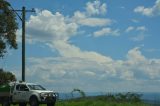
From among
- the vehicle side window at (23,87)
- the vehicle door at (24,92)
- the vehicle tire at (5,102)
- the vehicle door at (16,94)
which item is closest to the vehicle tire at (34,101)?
the vehicle door at (24,92)

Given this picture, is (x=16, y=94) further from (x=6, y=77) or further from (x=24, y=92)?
(x=6, y=77)

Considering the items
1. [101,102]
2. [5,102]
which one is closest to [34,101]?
[5,102]

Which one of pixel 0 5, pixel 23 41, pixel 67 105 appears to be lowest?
pixel 67 105

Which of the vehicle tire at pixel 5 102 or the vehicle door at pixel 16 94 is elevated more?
the vehicle door at pixel 16 94

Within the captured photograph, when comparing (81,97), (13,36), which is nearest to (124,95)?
(81,97)

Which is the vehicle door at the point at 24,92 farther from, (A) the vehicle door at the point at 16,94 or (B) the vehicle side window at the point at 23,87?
(A) the vehicle door at the point at 16,94

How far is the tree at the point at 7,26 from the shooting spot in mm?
44250

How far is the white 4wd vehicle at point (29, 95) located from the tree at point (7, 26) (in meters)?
9.21

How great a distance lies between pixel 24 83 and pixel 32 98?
1775 mm

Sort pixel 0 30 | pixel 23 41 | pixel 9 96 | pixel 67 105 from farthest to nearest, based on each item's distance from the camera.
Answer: pixel 0 30 → pixel 23 41 → pixel 9 96 → pixel 67 105

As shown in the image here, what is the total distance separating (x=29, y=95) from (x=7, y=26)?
12.0m

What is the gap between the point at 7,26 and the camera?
4428 cm

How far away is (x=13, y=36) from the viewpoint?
4459 cm

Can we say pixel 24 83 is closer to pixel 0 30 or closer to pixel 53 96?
pixel 53 96
